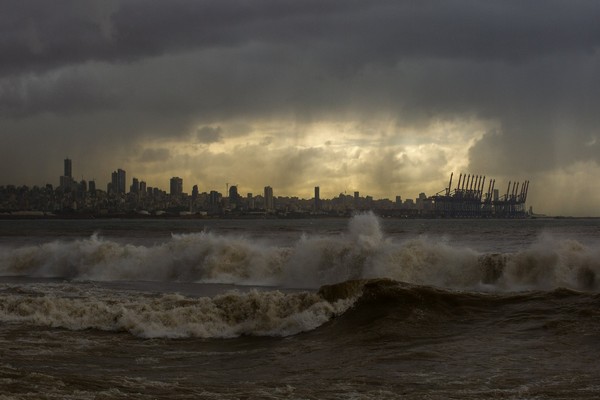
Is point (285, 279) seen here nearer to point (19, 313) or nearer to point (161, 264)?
point (161, 264)

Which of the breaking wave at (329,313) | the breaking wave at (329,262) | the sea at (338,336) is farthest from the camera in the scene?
the breaking wave at (329,262)

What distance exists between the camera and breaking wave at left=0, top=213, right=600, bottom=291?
2588cm

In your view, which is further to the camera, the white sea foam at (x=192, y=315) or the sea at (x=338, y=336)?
the white sea foam at (x=192, y=315)

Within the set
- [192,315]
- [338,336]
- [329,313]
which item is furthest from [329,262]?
[338,336]

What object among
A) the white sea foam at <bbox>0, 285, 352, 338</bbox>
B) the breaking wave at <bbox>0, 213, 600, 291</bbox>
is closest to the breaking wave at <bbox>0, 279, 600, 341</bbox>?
the white sea foam at <bbox>0, 285, 352, 338</bbox>

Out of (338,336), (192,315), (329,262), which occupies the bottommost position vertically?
(338,336)

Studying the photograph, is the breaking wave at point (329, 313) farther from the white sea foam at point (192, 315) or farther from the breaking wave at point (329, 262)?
the breaking wave at point (329, 262)

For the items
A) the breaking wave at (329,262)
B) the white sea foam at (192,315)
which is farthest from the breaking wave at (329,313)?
the breaking wave at (329,262)

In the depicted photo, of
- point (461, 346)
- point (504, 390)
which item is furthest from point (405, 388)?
point (461, 346)

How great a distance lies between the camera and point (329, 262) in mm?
30938

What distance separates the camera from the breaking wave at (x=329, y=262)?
25.9 meters

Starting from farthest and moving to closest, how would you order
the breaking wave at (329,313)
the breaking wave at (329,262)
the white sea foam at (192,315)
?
the breaking wave at (329,262) → the white sea foam at (192,315) → the breaking wave at (329,313)

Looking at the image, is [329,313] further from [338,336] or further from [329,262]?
[329,262]

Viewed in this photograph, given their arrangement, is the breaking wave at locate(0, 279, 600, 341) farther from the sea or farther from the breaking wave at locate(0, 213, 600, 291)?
the breaking wave at locate(0, 213, 600, 291)
